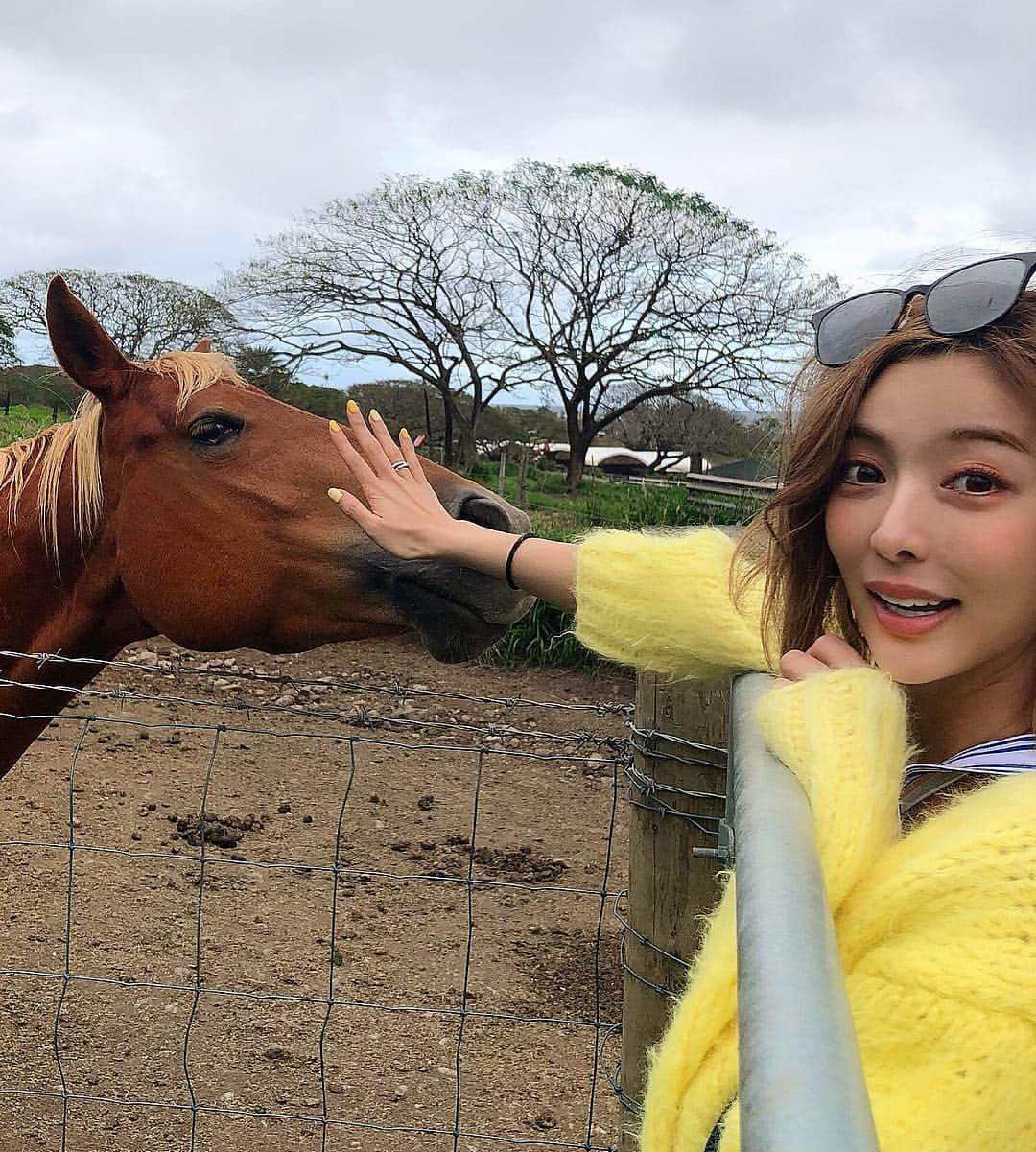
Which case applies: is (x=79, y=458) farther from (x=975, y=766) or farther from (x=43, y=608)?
(x=975, y=766)

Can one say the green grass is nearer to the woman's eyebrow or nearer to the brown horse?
the brown horse

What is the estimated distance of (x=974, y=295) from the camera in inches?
36.0

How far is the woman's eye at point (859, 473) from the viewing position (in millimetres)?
976

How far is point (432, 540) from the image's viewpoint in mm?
1544

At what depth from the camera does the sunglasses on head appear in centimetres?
90

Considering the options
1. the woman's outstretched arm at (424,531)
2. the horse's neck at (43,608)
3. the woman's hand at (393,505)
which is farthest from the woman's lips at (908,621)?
the horse's neck at (43,608)

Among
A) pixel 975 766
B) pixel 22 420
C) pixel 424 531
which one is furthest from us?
pixel 22 420

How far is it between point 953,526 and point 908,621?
0.10 m

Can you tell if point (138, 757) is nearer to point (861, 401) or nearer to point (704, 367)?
point (861, 401)

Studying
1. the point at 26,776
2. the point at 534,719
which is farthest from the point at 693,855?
the point at 534,719

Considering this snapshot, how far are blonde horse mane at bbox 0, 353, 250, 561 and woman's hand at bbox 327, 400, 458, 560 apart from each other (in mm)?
764

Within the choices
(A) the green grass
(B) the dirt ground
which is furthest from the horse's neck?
(A) the green grass

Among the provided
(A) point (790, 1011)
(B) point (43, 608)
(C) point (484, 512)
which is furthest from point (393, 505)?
(A) point (790, 1011)

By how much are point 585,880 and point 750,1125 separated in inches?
176
